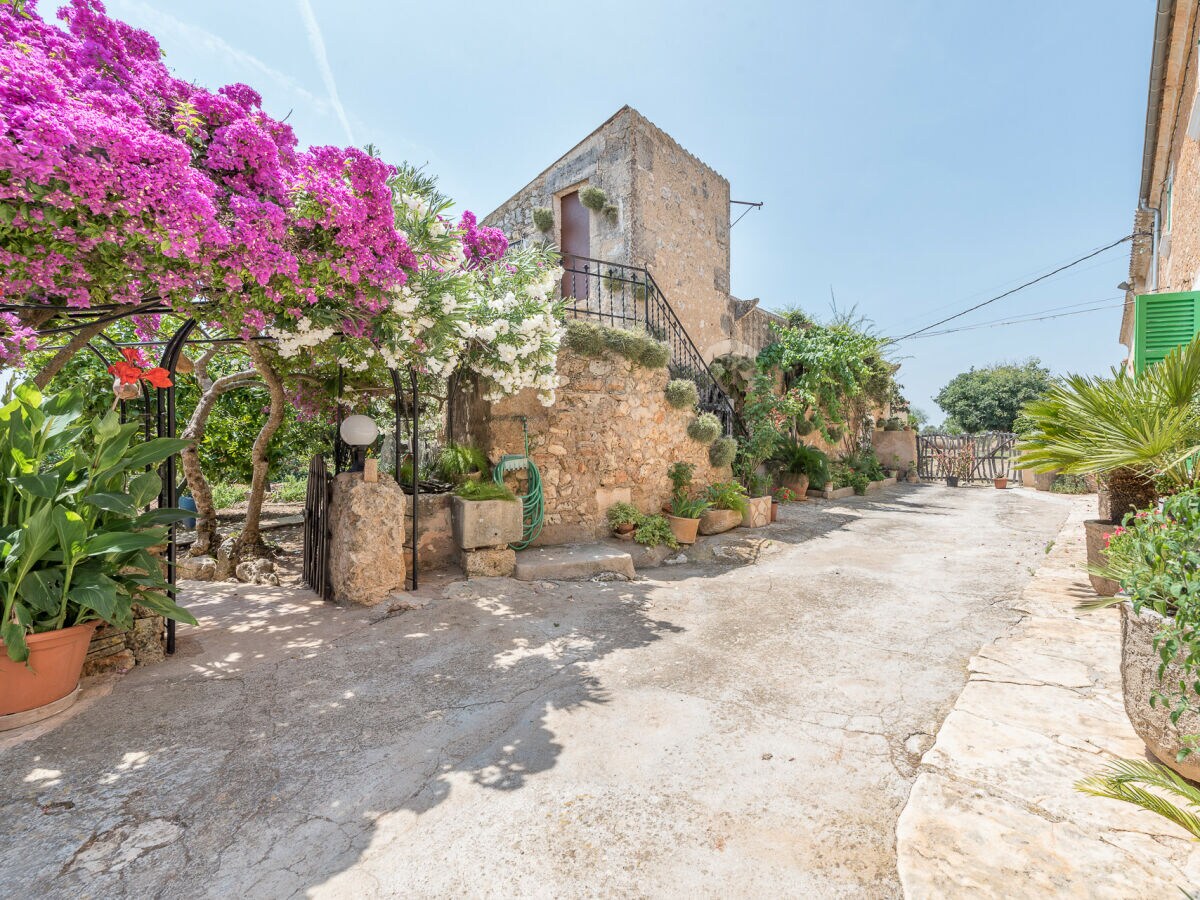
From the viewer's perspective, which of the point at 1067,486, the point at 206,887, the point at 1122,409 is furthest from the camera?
the point at 1067,486

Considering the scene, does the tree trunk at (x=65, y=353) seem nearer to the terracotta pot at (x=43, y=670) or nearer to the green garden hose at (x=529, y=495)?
the terracotta pot at (x=43, y=670)

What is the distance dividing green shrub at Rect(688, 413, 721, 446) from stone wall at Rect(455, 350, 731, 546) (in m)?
0.51

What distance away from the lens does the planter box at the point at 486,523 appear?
487 cm

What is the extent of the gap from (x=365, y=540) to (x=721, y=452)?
5.07 meters

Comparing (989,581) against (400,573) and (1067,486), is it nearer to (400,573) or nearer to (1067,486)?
(400,573)

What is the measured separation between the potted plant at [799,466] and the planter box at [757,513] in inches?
116

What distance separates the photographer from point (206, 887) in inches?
61.3

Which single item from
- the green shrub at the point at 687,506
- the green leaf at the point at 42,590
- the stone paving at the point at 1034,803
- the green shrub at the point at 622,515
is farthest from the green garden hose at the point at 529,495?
the stone paving at the point at 1034,803

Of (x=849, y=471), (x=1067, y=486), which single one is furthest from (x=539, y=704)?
(x=1067, y=486)

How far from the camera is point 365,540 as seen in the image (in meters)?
4.23

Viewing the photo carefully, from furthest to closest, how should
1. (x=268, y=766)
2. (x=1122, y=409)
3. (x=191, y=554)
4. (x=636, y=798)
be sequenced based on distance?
1. (x=191, y=554)
2. (x=1122, y=409)
3. (x=268, y=766)
4. (x=636, y=798)

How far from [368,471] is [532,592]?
1.77 metres

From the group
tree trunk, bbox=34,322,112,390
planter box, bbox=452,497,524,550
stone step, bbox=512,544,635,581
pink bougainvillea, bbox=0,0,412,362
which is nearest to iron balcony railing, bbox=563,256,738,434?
stone step, bbox=512,544,635,581

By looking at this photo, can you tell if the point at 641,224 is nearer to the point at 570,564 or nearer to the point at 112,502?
the point at 570,564
